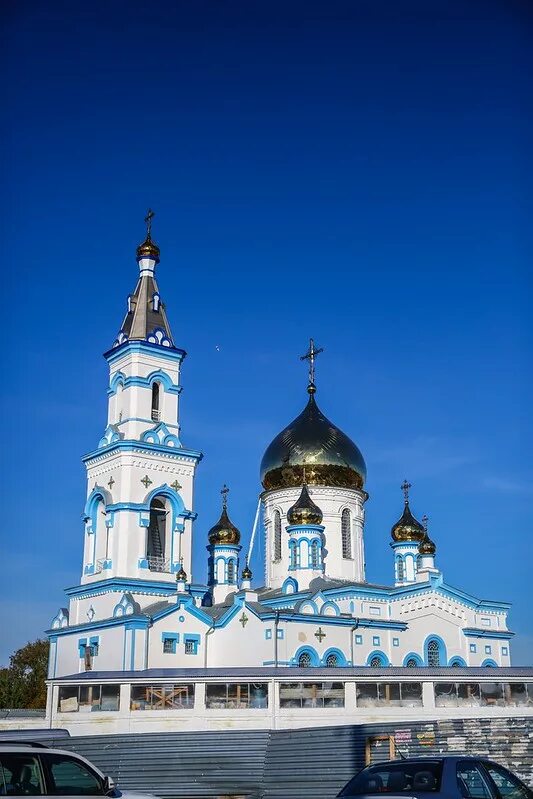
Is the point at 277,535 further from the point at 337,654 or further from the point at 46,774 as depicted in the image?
the point at 46,774

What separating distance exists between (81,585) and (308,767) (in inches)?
679

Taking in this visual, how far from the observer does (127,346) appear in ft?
100

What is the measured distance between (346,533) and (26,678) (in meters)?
15.0

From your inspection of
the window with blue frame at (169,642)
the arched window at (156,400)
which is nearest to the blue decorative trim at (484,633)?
the window with blue frame at (169,642)

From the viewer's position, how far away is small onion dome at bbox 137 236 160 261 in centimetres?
3255

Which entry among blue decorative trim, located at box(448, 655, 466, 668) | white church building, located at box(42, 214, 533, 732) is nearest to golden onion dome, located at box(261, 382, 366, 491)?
white church building, located at box(42, 214, 533, 732)

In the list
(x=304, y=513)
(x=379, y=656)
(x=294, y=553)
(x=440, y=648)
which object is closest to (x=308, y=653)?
(x=379, y=656)

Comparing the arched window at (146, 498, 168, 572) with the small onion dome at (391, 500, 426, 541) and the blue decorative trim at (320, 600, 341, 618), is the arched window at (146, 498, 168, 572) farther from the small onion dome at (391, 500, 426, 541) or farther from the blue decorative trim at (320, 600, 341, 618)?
the small onion dome at (391, 500, 426, 541)

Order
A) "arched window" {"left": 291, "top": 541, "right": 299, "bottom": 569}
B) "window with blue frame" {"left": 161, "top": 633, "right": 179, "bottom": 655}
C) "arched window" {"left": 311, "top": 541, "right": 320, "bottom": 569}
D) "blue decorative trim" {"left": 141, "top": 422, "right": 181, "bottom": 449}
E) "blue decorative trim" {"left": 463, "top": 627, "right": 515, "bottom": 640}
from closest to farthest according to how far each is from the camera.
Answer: "window with blue frame" {"left": 161, "top": 633, "right": 179, "bottom": 655} → "blue decorative trim" {"left": 141, "top": 422, "right": 181, "bottom": 449} → "arched window" {"left": 311, "top": 541, "right": 320, "bottom": 569} → "arched window" {"left": 291, "top": 541, "right": 299, "bottom": 569} → "blue decorative trim" {"left": 463, "top": 627, "right": 515, "bottom": 640}

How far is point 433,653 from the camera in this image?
32.5m

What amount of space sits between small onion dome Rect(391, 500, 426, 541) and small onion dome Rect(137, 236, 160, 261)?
524 inches

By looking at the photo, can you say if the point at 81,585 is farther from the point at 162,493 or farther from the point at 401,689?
the point at 401,689

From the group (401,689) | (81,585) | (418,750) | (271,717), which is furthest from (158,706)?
(81,585)

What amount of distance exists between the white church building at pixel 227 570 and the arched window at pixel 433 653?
51 millimetres
